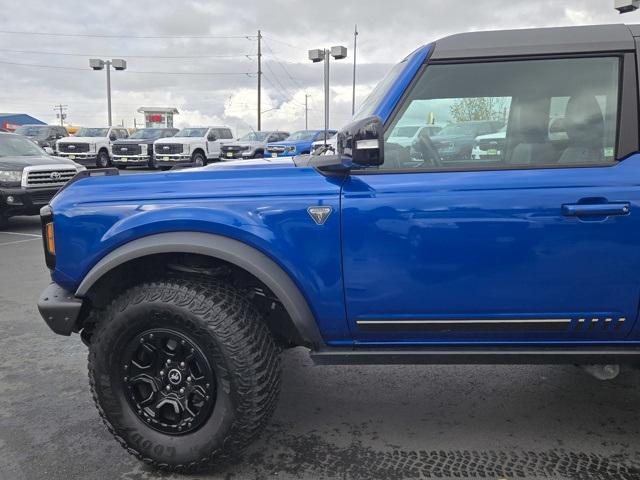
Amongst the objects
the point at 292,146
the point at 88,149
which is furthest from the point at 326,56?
the point at 88,149

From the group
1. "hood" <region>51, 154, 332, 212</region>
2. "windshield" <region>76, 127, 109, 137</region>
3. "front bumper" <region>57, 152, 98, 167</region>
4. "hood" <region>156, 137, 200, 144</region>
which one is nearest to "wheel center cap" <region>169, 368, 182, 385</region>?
"hood" <region>51, 154, 332, 212</region>

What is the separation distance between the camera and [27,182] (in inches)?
359

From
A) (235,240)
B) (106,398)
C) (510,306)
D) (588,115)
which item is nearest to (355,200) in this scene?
(235,240)

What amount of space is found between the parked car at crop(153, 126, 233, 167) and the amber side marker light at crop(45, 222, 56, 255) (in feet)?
63.5

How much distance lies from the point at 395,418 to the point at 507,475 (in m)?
0.73

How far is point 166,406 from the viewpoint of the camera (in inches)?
101

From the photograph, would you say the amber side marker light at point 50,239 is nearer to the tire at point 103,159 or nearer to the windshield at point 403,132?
the windshield at point 403,132

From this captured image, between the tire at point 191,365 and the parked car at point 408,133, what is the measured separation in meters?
1.04

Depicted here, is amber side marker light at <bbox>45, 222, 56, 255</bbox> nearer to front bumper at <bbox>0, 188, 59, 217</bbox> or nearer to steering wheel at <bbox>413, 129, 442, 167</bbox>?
steering wheel at <bbox>413, 129, 442, 167</bbox>

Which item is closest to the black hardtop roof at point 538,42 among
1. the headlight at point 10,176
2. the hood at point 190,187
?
the hood at point 190,187

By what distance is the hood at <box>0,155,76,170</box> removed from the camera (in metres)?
9.17

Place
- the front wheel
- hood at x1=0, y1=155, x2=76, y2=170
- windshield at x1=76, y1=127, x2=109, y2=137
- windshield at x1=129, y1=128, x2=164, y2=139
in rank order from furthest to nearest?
1. windshield at x1=76, y1=127, x2=109, y2=137
2. windshield at x1=129, y1=128, x2=164, y2=139
3. the front wheel
4. hood at x1=0, y1=155, x2=76, y2=170

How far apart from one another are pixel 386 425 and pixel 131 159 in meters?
22.7

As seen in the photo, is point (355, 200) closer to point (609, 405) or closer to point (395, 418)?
point (395, 418)
